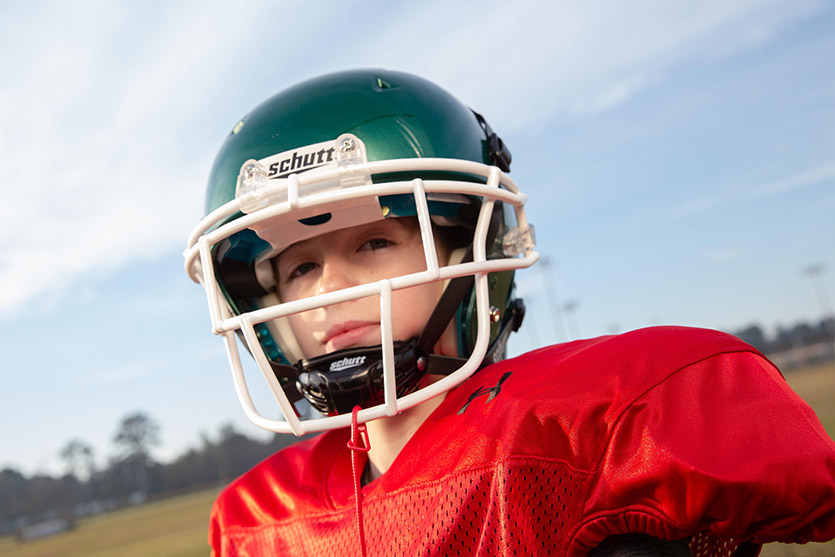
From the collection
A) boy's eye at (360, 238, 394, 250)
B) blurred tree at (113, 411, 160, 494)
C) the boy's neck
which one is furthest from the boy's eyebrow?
blurred tree at (113, 411, 160, 494)

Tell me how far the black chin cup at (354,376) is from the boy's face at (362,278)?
82 millimetres

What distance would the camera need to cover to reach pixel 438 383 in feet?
4.23

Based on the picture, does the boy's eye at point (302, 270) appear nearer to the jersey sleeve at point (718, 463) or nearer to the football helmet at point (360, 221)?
the football helmet at point (360, 221)

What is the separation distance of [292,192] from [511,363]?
57 centimetres

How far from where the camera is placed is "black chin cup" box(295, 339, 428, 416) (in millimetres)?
1306

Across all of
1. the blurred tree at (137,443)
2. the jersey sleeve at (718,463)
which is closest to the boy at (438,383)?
the jersey sleeve at (718,463)

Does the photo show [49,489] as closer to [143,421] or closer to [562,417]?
[143,421]

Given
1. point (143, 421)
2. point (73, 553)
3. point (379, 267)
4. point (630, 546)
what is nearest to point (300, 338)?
point (379, 267)

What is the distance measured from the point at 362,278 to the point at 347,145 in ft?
0.99

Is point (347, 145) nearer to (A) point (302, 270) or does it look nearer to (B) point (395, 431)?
(A) point (302, 270)

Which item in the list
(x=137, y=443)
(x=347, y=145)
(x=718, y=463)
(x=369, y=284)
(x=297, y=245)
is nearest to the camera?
(x=718, y=463)

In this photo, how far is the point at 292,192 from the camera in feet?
4.33

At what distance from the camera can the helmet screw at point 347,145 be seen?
140 cm

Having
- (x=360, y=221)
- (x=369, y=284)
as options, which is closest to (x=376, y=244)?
(x=360, y=221)
